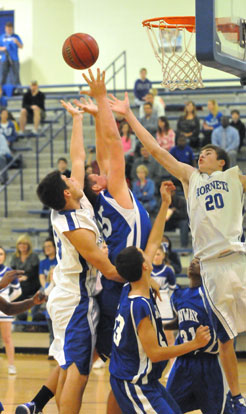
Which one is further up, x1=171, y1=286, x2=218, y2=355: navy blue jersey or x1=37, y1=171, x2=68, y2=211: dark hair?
x1=37, y1=171, x2=68, y2=211: dark hair

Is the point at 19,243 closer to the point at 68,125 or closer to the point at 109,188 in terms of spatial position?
the point at 68,125

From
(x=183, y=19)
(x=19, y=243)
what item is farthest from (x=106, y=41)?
(x=183, y=19)

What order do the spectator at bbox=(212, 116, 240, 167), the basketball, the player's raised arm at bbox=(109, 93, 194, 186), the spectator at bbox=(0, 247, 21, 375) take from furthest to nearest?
the spectator at bbox=(212, 116, 240, 167) → the spectator at bbox=(0, 247, 21, 375) → the basketball → the player's raised arm at bbox=(109, 93, 194, 186)

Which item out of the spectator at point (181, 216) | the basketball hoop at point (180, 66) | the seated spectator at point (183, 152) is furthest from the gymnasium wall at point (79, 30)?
the basketball hoop at point (180, 66)

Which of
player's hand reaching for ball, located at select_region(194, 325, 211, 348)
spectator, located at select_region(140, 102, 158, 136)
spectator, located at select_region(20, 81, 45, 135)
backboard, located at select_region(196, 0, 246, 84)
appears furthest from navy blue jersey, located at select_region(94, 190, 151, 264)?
spectator, located at select_region(20, 81, 45, 135)

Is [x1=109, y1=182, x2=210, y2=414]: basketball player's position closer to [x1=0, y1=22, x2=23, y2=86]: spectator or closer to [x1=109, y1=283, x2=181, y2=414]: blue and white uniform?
[x1=109, y1=283, x2=181, y2=414]: blue and white uniform

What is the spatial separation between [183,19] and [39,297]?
245cm

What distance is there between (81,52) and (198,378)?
254cm

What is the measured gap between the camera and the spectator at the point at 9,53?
54.9ft

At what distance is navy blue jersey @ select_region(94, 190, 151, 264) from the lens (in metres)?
5.00

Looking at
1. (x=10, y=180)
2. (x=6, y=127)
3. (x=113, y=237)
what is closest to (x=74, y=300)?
(x=113, y=237)

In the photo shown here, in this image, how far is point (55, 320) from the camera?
513cm

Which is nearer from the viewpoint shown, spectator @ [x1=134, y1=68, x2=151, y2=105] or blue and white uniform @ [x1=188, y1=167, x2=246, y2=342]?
blue and white uniform @ [x1=188, y1=167, x2=246, y2=342]

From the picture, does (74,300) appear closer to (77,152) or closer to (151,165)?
(77,152)
